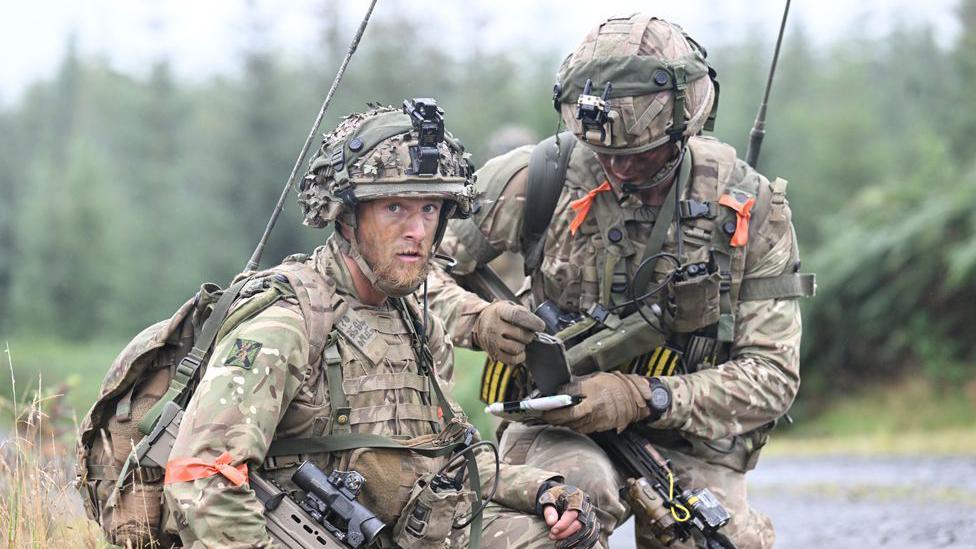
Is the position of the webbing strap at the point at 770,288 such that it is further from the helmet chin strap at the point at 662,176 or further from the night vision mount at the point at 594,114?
the night vision mount at the point at 594,114

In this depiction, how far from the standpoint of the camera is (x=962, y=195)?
57.5 feet

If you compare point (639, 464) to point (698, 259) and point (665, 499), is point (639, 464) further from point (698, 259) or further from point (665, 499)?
point (698, 259)

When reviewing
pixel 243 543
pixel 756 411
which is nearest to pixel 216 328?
pixel 243 543

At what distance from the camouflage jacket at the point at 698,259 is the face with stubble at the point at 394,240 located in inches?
42.8

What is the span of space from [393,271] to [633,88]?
5.14 ft

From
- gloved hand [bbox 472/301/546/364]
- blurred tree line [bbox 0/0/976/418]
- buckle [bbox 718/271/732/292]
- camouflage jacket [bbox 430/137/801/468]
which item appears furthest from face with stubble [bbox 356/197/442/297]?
blurred tree line [bbox 0/0/976/418]

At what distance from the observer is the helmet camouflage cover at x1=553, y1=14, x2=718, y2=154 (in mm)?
5656

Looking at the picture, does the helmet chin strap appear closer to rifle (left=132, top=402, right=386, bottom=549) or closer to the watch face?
the watch face

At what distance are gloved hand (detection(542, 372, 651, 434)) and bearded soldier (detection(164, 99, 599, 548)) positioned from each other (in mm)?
534

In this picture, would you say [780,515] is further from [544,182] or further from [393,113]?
[393,113]

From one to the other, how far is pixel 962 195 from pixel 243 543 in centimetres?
1525

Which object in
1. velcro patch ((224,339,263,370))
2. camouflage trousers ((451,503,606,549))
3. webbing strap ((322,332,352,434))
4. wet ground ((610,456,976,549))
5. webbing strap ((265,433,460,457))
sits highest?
velcro patch ((224,339,263,370))

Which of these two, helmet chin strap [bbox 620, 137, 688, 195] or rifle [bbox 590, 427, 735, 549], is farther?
helmet chin strap [bbox 620, 137, 688, 195]

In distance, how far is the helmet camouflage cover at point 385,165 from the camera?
4.66 metres
